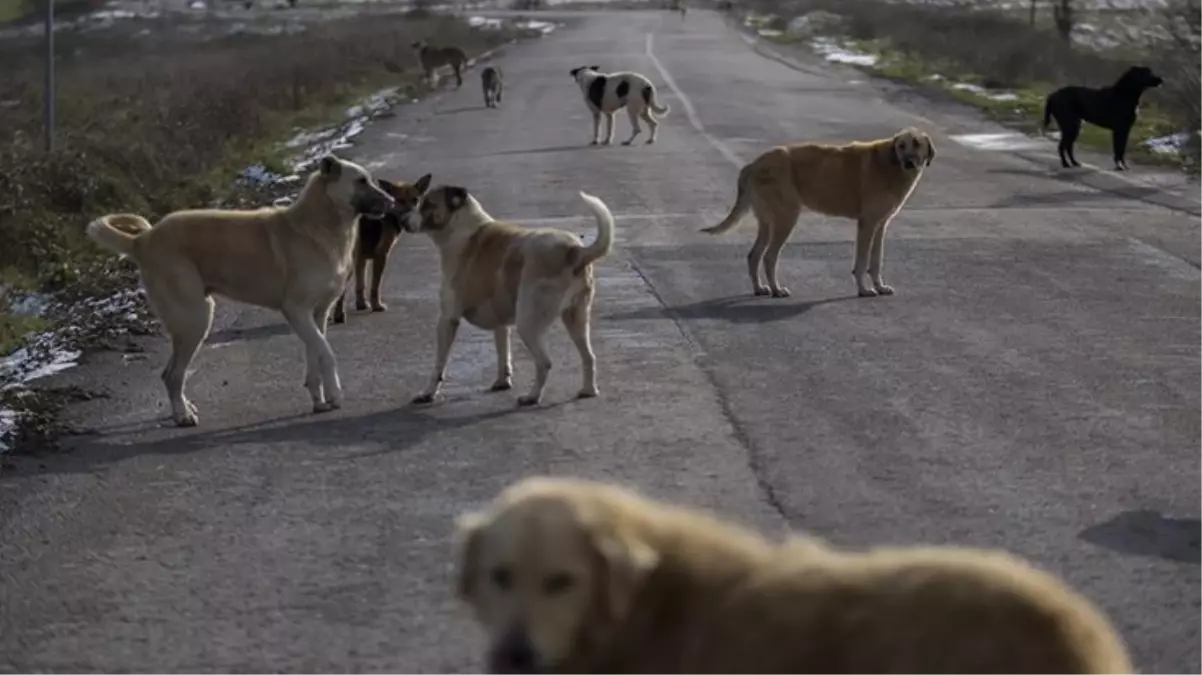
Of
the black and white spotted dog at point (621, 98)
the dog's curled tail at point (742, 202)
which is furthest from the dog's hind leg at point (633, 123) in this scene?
the dog's curled tail at point (742, 202)

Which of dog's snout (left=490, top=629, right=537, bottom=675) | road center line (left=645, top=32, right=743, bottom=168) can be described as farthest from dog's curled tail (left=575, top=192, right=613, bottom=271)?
road center line (left=645, top=32, right=743, bottom=168)

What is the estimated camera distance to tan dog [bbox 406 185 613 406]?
34.1ft

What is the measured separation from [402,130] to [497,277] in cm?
2135

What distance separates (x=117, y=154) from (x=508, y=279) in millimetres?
12817

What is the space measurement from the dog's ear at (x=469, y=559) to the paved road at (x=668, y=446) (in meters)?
1.86

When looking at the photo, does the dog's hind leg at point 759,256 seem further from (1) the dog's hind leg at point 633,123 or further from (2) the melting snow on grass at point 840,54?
(2) the melting snow on grass at point 840,54

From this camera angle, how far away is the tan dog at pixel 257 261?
10422 millimetres

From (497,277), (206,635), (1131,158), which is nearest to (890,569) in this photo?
(206,635)

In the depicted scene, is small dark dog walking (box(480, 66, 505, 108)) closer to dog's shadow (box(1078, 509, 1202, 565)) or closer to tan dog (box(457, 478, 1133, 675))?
dog's shadow (box(1078, 509, 1202, 565))

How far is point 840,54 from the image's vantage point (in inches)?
2267

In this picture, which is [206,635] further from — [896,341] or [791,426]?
[896,341]

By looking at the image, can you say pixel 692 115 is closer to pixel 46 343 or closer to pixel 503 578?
pixel 46 343

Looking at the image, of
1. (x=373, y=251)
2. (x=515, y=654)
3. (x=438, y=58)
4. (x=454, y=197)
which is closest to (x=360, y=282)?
(x=373, y=251)

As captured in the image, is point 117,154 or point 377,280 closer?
point 377,280
